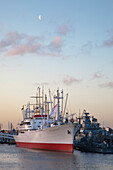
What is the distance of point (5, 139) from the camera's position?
19638cm

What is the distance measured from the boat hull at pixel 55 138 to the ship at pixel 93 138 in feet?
20.9

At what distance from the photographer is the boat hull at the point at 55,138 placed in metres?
87.0

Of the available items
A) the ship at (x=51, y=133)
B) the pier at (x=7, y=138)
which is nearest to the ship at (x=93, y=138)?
the ship at (x=51, y=133)

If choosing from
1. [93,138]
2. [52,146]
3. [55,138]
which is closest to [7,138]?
[93,138]

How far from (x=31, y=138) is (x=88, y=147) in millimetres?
21346

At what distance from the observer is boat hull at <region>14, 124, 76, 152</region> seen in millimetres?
87000

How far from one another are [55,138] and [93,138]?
121ft

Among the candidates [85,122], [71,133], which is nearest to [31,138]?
[71,133]

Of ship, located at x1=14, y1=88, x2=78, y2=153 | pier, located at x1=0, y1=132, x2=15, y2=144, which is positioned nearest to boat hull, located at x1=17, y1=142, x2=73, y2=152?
ship, located at x1=14, y1=88, x2=78, y2=153

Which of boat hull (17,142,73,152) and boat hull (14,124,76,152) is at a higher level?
boat hull (14,124,76,152)

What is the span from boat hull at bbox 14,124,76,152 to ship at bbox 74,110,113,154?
6.37m

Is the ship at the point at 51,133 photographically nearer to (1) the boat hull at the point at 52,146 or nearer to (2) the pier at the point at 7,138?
(1) the boat hull at the point at 52,146

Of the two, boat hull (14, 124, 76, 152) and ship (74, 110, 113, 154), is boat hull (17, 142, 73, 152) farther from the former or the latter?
ship (74, 110, 113, 154)

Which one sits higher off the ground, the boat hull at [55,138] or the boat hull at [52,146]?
the boat hull at [55,138]
